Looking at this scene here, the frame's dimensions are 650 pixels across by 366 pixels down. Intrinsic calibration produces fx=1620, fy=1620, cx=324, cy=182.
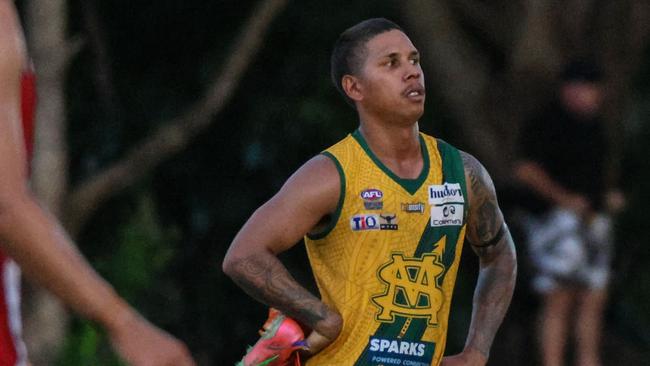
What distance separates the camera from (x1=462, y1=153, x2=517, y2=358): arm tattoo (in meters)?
5.41

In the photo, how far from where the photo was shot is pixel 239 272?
5.26 meters

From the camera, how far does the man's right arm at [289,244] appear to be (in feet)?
16.9

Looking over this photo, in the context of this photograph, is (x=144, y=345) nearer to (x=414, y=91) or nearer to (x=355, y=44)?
(x=414, y=91)

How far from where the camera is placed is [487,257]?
18.5 ft

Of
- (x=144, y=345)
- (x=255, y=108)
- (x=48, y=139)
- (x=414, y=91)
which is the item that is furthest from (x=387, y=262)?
(x=255, y=108)

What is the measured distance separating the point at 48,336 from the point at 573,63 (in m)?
3.23

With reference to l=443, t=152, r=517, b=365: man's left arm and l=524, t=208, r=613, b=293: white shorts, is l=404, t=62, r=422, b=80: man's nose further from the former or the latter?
l=524, t=208, r=613, b=293: white shorts

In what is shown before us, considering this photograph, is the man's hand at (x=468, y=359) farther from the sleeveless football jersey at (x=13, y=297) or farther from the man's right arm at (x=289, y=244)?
the sleeveless football jersey at (x=13, y=297)

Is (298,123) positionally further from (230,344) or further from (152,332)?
(152,332)

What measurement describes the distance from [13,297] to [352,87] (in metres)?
2.56

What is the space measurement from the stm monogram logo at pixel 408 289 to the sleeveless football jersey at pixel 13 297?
6.98 feet

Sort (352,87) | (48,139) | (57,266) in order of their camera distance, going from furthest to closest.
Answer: (48,139) → (352,87) → (57,266)

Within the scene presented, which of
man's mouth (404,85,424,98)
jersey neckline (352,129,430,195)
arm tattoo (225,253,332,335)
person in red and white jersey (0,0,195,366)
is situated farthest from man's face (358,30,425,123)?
person in red and white jersey (0,0,195,366)

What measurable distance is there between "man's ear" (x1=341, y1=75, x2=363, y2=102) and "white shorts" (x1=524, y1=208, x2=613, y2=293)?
332cm
